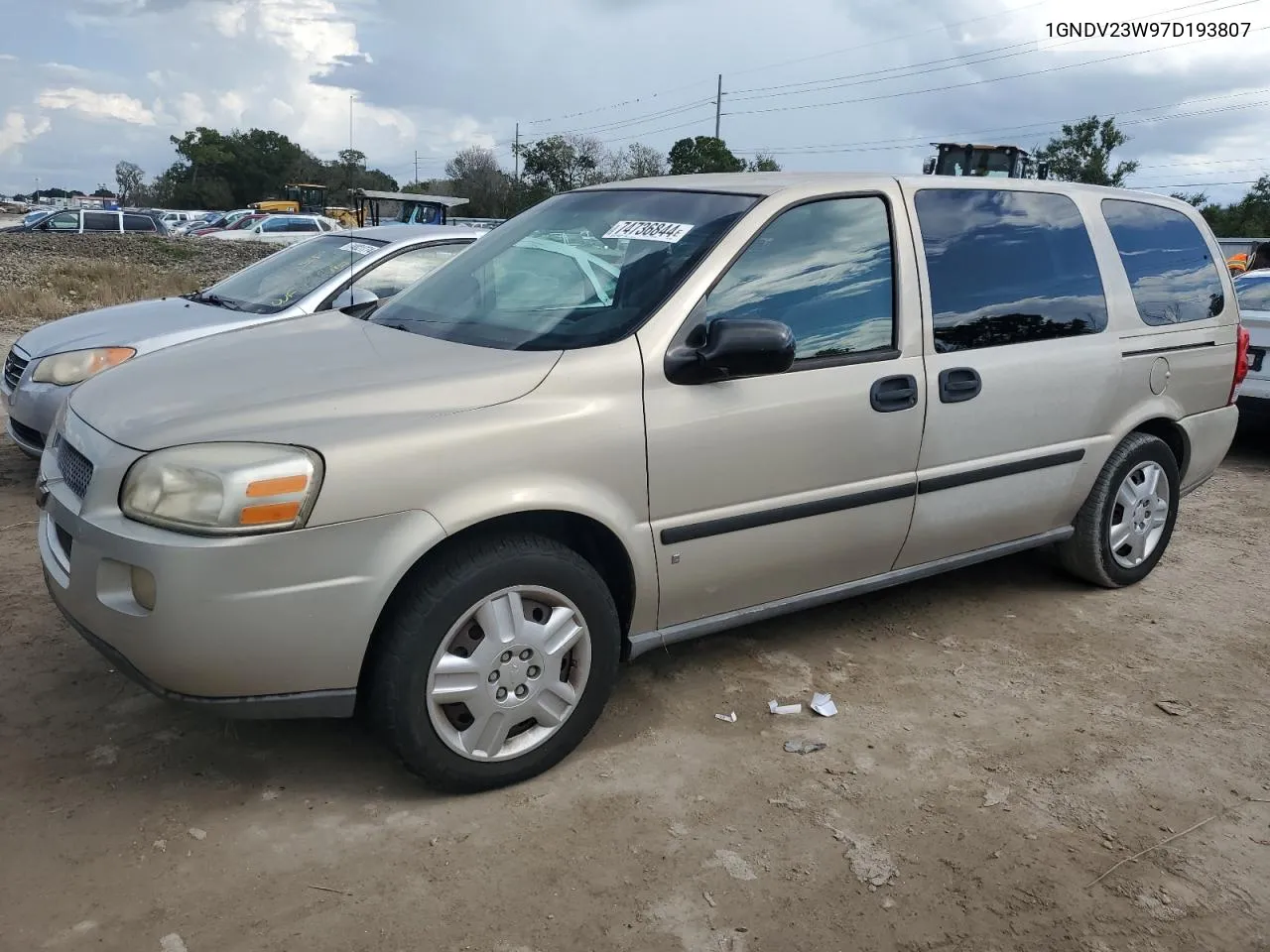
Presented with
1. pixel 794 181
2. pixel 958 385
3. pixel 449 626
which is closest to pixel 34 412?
pixel 449 626

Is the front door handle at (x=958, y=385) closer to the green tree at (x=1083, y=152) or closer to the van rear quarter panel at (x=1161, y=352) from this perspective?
the van rear quarter panel at (x=1161, y=352)

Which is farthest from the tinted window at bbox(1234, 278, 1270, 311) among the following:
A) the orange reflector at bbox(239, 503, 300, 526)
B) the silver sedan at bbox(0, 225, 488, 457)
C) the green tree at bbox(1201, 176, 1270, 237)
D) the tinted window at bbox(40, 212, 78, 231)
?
the green tree at bbox(1201, 176, 1270, 237)

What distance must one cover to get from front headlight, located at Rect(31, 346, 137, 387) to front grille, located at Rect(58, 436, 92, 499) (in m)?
2.48

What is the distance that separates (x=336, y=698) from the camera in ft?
8.88

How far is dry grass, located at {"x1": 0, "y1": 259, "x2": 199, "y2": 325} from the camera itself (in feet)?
44.3

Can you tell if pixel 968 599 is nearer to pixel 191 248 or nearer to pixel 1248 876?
pixel 1248 876

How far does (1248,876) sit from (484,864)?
2002 millimetres

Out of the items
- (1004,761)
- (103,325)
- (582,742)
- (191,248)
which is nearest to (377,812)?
(582,742)

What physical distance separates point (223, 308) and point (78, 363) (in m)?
0.89

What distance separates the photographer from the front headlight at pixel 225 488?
8.26 feet

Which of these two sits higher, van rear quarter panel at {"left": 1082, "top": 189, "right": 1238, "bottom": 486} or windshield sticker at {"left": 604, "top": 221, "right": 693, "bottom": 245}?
windshield sticker at {"left": 604, "top": 221, "right": 693, "bottom": 245}

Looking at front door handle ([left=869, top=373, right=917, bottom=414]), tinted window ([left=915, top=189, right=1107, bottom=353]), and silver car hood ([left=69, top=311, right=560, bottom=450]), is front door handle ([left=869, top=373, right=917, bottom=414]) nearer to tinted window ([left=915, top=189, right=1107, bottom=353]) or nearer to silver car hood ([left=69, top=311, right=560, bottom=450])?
tinted window ([left=915, top=189, right=1107, bottom=353])

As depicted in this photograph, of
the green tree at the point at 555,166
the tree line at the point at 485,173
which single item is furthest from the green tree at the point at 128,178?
the green tree at the point at 555,166

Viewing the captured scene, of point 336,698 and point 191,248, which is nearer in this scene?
point 336,698
